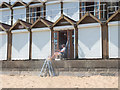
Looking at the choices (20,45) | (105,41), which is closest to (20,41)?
(20,45)

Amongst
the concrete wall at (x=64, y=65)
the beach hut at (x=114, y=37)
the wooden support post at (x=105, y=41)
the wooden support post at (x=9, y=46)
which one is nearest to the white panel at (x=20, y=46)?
the wooden support post at (x=9, y=46)

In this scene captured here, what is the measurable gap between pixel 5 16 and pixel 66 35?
23.1 ft

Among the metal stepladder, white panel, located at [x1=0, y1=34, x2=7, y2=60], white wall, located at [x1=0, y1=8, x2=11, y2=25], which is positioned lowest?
the metal stepladder

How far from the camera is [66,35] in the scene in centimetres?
1255

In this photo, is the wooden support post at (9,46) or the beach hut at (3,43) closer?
the wooden support post at (9,46)

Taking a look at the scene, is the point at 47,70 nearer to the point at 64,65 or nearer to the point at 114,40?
the point at 64,65

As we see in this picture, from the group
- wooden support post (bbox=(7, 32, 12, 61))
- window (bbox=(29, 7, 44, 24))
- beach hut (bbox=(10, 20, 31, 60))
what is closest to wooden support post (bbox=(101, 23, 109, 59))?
beach hut (bbox=(10, 20, 31, 60))

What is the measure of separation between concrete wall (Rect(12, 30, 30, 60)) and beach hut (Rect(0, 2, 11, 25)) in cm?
397

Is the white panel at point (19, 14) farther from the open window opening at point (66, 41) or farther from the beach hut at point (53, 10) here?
the open window opening at point (66, 41)

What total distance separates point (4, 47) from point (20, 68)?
7.90ft

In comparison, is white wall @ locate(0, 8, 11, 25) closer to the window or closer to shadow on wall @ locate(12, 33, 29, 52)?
the window

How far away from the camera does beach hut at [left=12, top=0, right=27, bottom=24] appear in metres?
15.9

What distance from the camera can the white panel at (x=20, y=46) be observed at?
12.6 meters

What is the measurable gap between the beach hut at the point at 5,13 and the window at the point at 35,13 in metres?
2.21
